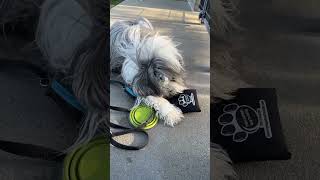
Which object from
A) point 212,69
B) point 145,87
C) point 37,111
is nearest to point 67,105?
point 37,111

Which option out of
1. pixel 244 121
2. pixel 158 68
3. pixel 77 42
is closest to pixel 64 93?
pixel 77 42

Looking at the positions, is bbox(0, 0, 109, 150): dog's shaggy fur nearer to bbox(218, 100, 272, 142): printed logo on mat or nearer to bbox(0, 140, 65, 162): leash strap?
bbox(0, 140, 65, 162): leash strap

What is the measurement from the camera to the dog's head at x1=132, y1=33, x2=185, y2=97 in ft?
3.27

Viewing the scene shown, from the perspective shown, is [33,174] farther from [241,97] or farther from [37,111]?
[241,97]

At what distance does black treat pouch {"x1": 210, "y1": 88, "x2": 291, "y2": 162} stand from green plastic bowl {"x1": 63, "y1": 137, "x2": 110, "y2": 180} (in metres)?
0.30

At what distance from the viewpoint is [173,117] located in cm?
104

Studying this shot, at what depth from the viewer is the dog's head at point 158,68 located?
39.3 inches

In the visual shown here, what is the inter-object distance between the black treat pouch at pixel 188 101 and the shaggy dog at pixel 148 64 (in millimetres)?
13

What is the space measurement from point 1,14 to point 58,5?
174 mm

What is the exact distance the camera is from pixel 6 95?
114 centimetres

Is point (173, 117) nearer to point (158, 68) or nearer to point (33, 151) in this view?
point (158, 68)

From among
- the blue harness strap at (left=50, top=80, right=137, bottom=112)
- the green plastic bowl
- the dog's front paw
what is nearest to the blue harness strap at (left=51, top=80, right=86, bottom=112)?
the blue harness strap at (left=50, top=80, right=137, bottom=112)

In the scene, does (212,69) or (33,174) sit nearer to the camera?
(212,69)

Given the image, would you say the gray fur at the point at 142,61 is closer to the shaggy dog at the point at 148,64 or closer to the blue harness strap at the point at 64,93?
the shaggy dog at the point at 148,64
